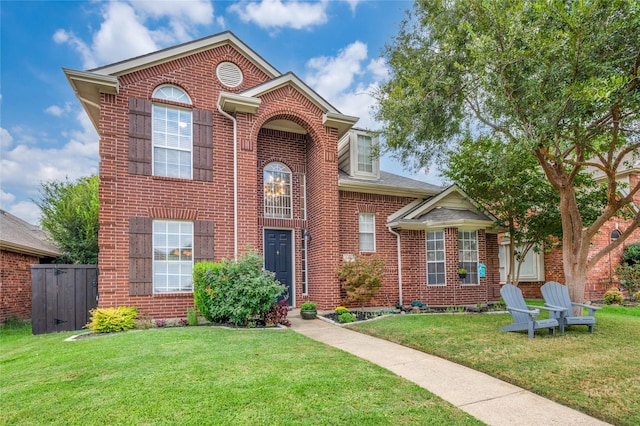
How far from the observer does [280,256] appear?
10859 millimetres

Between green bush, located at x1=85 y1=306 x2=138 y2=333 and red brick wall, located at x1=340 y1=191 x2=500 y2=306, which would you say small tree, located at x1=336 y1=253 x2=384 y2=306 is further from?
green bush, located at x1=85 y1=306 x2=138 y2=333

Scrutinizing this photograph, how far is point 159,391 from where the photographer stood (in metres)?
3.84

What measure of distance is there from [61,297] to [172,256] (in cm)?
277

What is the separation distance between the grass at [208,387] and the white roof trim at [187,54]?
6.54 metres

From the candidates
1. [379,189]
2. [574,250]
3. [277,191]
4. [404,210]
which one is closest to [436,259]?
[404,210]

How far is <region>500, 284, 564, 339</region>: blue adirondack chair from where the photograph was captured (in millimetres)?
6684

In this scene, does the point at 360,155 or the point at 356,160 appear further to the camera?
the point at 360,155

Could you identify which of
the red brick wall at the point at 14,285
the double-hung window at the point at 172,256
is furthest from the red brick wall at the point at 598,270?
the red brick wall at the point at 14,285

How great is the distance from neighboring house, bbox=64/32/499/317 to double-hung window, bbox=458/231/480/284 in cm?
4

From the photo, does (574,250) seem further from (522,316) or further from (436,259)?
(436,259)

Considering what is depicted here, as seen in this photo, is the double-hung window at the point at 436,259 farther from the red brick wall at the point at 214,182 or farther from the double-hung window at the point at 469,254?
the red brick wall at the point at 214,182

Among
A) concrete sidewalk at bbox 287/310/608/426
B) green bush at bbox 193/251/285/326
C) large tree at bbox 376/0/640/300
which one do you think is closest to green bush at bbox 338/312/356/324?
green bush at bbox 193/251/285/326

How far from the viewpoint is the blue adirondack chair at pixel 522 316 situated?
668 cm

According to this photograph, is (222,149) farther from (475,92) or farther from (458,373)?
(458,373)
